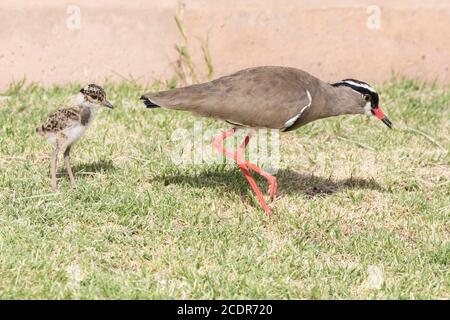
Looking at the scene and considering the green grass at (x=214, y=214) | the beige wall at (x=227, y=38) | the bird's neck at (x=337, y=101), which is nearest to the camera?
the green grass at (x=214, y=214)

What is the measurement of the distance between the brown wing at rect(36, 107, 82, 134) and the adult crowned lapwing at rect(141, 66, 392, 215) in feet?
1.92

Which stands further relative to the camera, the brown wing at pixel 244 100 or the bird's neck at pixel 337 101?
the bird's neck at pixel 337 101

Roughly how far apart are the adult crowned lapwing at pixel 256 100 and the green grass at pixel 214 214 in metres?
0.53

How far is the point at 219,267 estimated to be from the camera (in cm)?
612

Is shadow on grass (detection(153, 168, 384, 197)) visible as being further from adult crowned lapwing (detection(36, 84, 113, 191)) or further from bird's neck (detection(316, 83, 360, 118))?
adult crowned lapwing (detection(36, 84, 113, 191))

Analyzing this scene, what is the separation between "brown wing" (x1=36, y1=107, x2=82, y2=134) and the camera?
7215mm

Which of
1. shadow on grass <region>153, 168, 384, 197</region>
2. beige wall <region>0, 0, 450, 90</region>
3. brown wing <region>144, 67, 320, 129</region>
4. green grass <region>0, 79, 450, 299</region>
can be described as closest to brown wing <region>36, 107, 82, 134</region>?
green grass <region>0, 79, 450, 299</region>

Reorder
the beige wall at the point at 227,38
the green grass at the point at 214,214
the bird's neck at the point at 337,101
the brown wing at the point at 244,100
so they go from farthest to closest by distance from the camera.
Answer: the beige wall at the point at 227,38 < the bird's neck at the point at 337,101 < the brown wing at the point at 244,100 < the green grass at the point at 214,214

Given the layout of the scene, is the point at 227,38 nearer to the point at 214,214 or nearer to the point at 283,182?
the point at 283,182

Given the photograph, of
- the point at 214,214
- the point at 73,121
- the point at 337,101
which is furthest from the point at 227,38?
the point at 214,214

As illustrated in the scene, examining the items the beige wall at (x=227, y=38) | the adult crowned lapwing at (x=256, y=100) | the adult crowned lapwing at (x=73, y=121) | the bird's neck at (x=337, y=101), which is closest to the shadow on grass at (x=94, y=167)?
the adult crowned lapwing at (x=73, y=121)

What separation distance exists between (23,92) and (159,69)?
153 cm

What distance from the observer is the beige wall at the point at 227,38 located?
9508 mm

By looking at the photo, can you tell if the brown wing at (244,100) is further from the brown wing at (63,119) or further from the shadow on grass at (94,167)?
the shadow on grass at (94,167)
